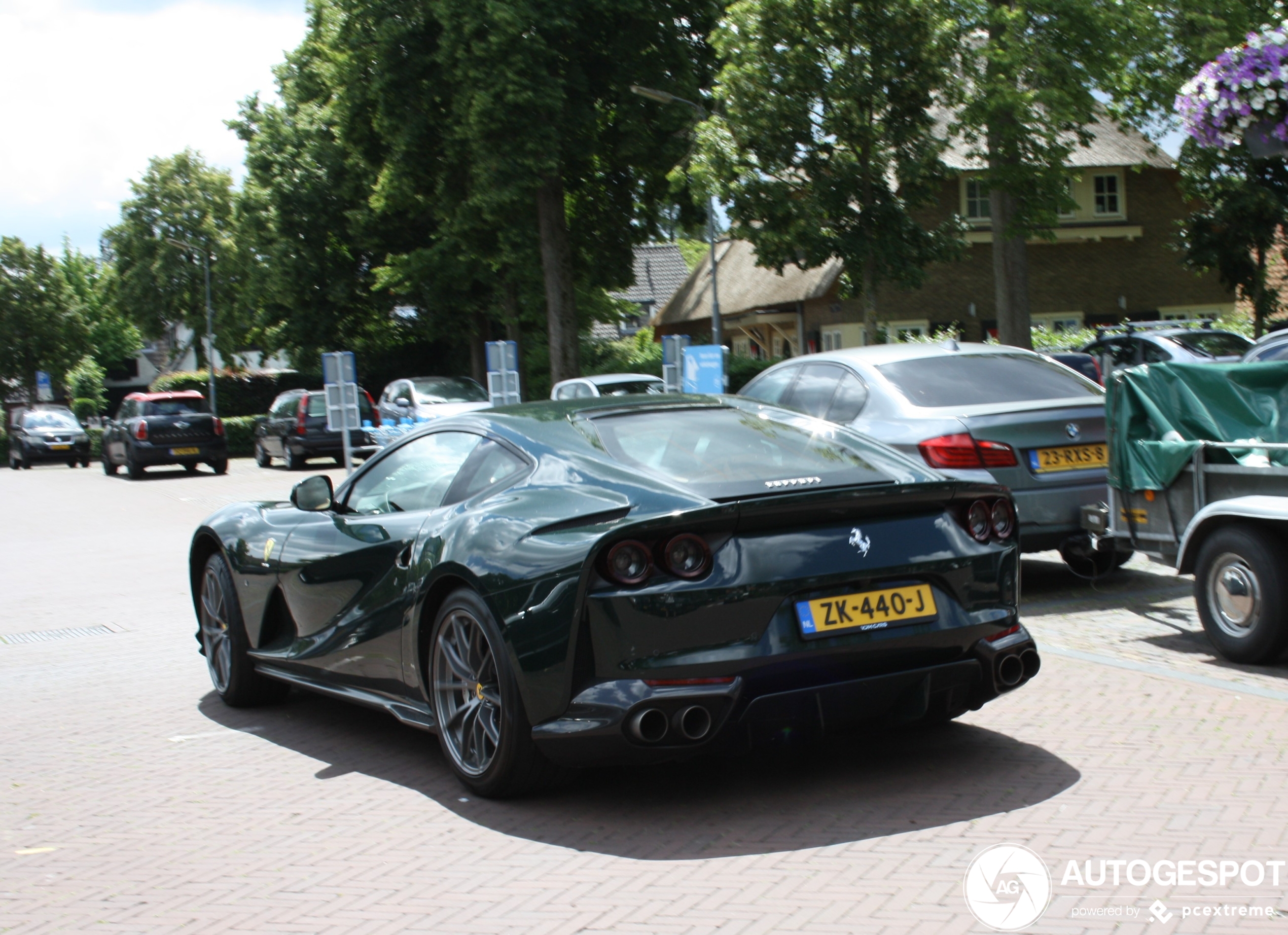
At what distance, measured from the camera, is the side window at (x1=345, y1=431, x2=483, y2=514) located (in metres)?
5.45

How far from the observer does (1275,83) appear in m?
9.09

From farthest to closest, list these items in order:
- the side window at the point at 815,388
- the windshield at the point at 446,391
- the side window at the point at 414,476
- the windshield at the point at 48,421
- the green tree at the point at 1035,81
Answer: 1. the windshield at the point at 48,421
2. the windshield at the point at 446,391
3. the green tree at the point at 1035,81
4. the side window at the point at 815,388
5. the side window at the point at 414,476

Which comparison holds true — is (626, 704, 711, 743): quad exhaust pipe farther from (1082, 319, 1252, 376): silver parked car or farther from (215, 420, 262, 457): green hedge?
(215, 420, 262, 457): green hedge

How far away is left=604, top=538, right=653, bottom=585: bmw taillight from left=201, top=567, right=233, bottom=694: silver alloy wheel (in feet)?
9.86

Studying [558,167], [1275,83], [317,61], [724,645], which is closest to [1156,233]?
[558,167]

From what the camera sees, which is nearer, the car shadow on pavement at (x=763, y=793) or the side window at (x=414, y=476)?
the car shadow on pavement at (x=763, y=793)

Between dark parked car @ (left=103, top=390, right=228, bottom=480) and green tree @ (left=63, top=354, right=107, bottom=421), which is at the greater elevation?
green tree @ (left=63, top=354, right=107, bottom=421)

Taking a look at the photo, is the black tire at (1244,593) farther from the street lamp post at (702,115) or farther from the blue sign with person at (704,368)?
the street lamp post at (702,115)

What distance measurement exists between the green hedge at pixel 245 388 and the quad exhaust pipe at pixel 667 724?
48.0m

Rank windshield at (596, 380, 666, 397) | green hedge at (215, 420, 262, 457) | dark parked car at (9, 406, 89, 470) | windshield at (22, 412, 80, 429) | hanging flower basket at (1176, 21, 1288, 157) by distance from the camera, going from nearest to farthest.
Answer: hanging flower basket at (1176, 21, 1288, 157)
windshield at (596, 380, 666, 397)
dark parked car at (9, 406, 89, 470)
windshield at (22, 412, 80, 429)
green hedge at (215, 420, 262, 457)

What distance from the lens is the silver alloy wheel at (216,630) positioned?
22.0 ft

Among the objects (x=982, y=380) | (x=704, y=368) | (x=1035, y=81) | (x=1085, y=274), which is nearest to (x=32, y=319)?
(x=1085, y=274)

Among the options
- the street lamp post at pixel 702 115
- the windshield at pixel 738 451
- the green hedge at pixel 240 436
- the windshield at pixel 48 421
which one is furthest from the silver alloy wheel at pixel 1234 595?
the windshield at pixel 48 421

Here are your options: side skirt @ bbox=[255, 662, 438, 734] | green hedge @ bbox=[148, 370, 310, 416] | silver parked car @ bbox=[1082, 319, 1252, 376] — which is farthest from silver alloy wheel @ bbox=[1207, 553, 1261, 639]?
green hedge @ bbox=[148, 370, 310, 416]
